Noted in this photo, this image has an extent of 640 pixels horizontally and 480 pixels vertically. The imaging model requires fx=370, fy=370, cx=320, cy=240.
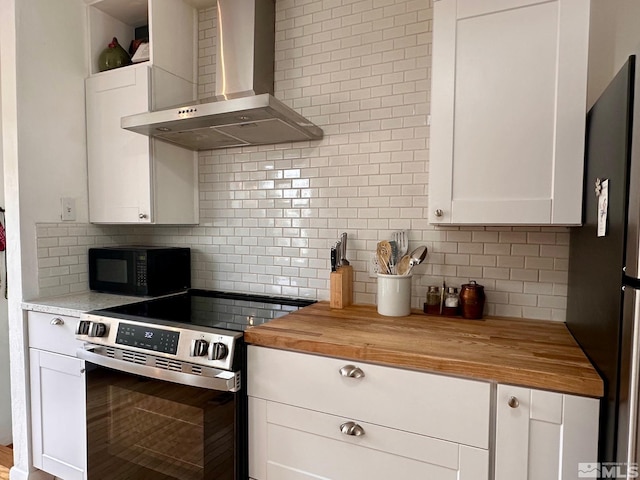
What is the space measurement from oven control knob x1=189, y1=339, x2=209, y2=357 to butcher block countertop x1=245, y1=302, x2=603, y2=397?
0.54ft

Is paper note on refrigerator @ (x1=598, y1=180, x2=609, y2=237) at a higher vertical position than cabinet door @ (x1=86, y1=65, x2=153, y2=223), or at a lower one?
lower

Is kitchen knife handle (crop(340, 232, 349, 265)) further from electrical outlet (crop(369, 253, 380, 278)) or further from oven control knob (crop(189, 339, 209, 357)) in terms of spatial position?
oven control knob (crop(189, 339, 209, 357))

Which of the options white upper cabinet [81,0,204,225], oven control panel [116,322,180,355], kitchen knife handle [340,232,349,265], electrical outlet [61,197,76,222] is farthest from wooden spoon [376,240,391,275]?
electrical outlet [61,197,76,222]

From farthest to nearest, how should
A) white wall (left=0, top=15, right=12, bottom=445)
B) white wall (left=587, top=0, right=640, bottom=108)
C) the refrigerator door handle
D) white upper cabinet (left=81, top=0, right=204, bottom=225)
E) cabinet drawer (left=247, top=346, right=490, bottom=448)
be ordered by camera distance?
white wall (left=0, top=15, right=12, bottom=445) < white upper cabinet (left=81, top=0, right=204, bottom=225) < white wall (left=587, top=0, right=640, bottom=108) < cabinet drawer (left=247, top=346, right=490, bottom=448) < the refrigerator door handle

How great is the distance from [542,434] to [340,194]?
50.7 inches

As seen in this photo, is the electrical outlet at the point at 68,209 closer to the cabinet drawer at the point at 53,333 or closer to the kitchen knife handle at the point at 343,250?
the cabinet drawer at the point at 53,333

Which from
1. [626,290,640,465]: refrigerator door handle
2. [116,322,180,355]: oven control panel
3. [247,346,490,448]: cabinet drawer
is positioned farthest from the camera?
[116,322,180,355]: oven control panel

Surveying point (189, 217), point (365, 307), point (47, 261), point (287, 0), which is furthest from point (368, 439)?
point (287, 0)

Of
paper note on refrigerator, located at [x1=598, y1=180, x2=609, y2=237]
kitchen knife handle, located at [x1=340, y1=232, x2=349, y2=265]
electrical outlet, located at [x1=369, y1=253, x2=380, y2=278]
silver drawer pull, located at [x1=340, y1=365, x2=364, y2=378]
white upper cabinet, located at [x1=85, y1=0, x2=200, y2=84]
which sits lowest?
silver drawer pull, located at [x1=340, y1=365, x2=364, y2=378]

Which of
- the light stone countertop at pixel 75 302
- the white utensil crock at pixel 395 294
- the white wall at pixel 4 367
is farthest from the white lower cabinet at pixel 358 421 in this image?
the white wall at pixel 4 367

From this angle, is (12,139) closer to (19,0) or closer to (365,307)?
(19,0)

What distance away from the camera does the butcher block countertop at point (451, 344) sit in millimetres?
1024

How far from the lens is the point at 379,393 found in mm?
1194

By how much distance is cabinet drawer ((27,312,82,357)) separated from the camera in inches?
71.4
